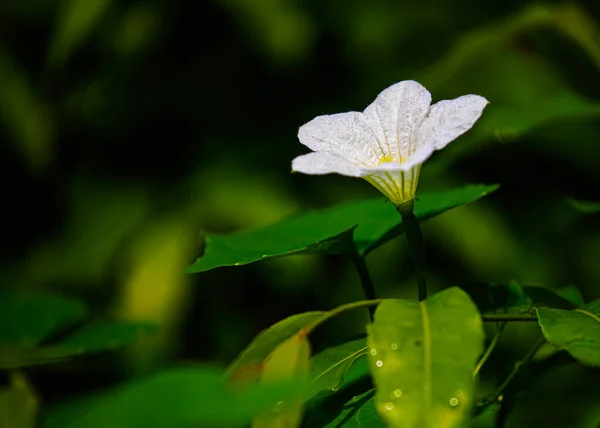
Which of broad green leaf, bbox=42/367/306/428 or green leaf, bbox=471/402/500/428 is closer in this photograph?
broad green leaf, bbox=42/367/306/428

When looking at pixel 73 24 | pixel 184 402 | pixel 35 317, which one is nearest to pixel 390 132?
pixel 184 402

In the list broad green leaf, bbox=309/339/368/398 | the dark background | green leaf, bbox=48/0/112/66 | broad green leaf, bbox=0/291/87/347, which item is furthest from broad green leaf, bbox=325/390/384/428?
green leaf, bbox=48/0/112/66

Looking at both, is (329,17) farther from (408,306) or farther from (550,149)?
(408,306)

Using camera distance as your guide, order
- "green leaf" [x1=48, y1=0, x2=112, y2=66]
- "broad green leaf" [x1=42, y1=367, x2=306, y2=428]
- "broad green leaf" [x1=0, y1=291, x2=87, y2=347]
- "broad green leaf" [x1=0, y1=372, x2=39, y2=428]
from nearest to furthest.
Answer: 1. "broad green leaf" [x1=42, y1=367, x2=306, y2=428]
2. "broad green leaf" [x1=0, y1=372, x2=39, y2=428]
3. "broad green leaf" [x1=0, y1=291, x2=87, y2=347]
4. "green leaf" [x1=48, y1=0, x2=112, y2=66]

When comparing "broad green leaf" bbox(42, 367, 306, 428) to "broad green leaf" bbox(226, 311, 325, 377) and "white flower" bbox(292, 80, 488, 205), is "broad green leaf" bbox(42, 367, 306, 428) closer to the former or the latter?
"broad green leaf" bbox(226, 311, 325, 377)

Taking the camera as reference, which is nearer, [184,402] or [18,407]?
[184,402]

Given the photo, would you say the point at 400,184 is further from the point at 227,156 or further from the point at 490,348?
the point at 227,156

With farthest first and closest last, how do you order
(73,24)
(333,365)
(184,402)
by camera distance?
(73,24) → (333,365) → (184,402)
